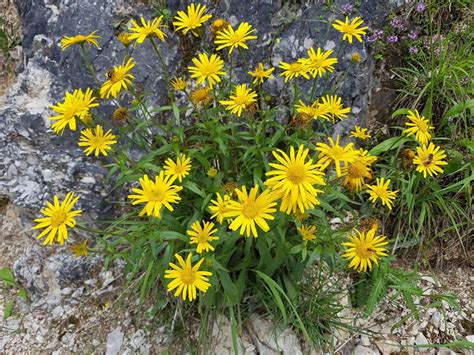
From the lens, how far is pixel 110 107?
265cm

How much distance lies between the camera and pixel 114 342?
244 cm

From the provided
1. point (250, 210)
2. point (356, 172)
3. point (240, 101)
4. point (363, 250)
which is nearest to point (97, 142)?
point (240, 101)

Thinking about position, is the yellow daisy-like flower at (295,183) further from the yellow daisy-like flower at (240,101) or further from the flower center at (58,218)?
the flower center at (58,218)

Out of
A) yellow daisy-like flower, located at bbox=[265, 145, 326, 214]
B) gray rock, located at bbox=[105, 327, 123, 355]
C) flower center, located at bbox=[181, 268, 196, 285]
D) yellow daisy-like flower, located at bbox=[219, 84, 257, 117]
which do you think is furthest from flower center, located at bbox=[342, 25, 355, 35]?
gray rock, located at bbox=[105, 327, 123, 355]

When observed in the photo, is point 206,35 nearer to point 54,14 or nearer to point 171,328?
point 54,14

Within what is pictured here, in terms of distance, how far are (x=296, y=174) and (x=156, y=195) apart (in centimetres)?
61

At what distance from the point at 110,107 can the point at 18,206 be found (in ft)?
3.05

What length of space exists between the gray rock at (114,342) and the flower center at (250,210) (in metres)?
1.36

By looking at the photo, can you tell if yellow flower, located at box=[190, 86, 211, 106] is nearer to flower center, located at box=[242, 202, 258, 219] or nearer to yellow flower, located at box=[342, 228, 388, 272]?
flower center, located at box=[242, 202, 258, 219]

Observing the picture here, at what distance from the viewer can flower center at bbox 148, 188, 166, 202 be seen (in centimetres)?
176

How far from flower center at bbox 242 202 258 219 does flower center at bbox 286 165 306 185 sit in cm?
18

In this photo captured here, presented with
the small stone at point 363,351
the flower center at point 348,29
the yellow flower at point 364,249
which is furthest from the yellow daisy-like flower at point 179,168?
the small stone at point 363,351

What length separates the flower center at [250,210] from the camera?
1624 millimetres

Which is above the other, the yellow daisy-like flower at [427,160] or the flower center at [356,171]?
the yellow daisy-like flower at [427,160]
